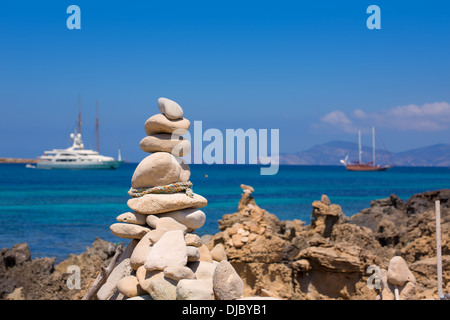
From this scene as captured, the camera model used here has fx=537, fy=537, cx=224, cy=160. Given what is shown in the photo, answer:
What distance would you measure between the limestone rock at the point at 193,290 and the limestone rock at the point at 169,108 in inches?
87.4

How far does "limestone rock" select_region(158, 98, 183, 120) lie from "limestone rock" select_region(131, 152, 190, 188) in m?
0.49

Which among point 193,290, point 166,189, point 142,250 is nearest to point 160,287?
point 193,290

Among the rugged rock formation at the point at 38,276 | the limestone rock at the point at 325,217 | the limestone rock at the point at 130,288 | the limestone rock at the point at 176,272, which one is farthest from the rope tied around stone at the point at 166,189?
the limestone rock at the point at 325,217

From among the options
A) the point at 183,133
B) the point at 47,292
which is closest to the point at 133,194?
the point at 183,133

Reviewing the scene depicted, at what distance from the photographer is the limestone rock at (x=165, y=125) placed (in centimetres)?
674

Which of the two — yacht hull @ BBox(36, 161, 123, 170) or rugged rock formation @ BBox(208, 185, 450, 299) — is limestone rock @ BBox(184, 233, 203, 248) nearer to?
rugged rock formation @ BBox(208, 185, 450, 299)

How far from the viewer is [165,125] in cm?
674

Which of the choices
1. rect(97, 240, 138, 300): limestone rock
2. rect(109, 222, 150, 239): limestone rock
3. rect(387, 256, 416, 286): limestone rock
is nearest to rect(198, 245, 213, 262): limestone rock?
rect(109, 222, 150, 239): limestone rock

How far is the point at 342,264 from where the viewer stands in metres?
10.6

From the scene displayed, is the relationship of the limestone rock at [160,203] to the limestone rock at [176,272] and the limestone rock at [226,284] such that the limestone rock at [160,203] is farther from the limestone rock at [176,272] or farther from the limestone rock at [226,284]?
the limestone rock at [226,284]

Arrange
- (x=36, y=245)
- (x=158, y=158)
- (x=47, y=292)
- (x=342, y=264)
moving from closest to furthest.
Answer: (x=158, y=158)
(x=342, y=264)
(x=47, y=292)
(x=36, y=245)
